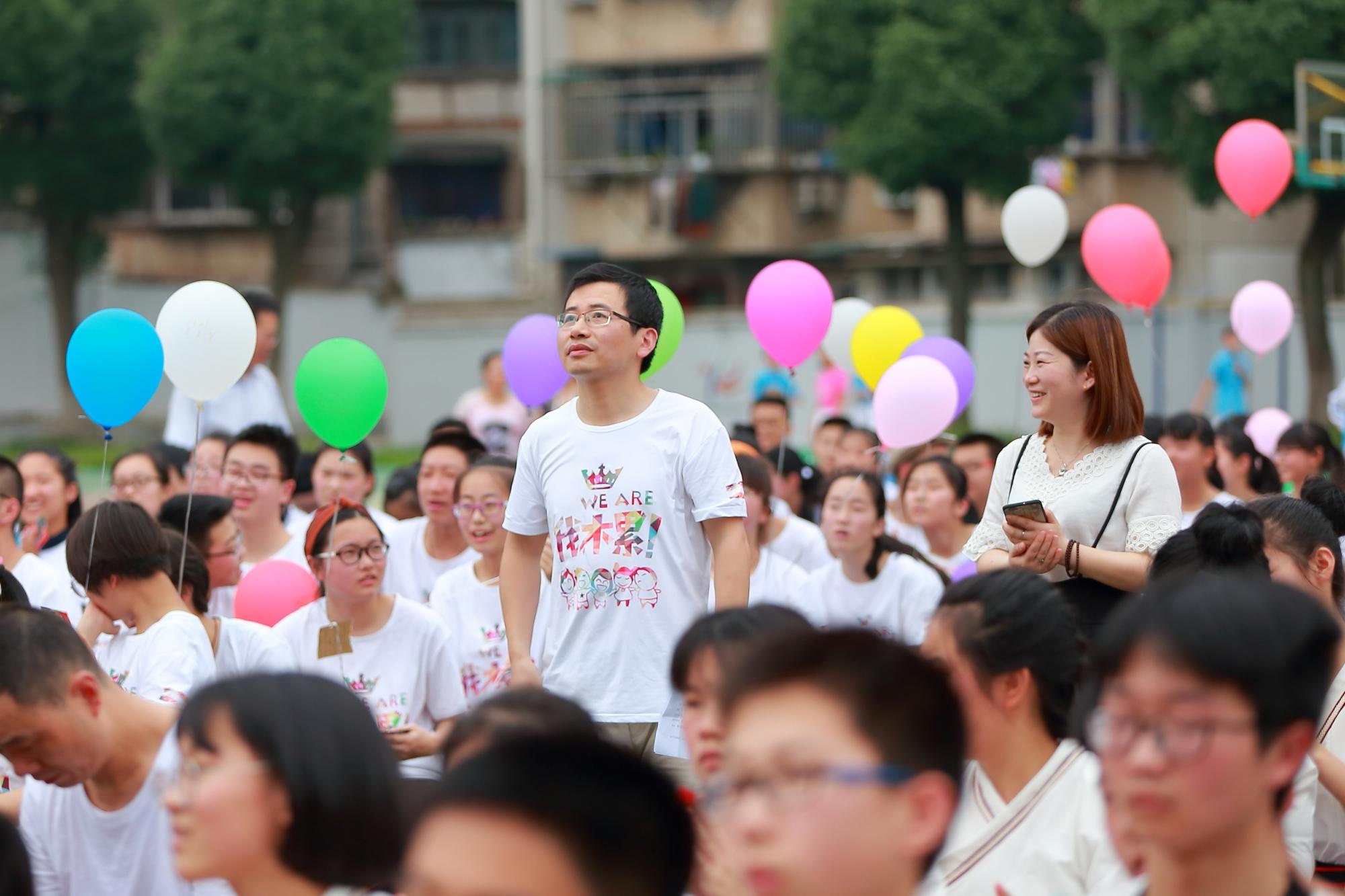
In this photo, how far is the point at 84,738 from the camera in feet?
10.7

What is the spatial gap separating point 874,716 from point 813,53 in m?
21.3

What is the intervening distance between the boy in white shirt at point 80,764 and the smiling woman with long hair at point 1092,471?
2.20 m

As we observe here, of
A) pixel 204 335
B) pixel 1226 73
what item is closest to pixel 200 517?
pixel 204 335

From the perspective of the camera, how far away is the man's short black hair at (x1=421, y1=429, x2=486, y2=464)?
6.92 meters

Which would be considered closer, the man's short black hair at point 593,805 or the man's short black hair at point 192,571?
the man's short black hair at point 593,805

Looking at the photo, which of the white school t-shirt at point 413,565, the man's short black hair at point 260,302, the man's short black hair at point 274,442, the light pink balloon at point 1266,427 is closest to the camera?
the white school t-shirt at point 413,565

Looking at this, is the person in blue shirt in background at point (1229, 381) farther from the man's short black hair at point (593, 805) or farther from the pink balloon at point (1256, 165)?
the man's short black hair at point (593, 805)

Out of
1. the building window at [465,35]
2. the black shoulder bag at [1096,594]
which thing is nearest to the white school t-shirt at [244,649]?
the black shoulder bag at [1096,594]

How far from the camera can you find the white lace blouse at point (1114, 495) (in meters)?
4.38

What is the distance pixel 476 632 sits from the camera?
587 cm

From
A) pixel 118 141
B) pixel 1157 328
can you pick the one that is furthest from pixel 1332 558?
pixel 118 141

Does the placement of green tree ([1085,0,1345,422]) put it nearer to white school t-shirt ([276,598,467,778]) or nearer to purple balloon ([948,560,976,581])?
purple balloon ([948,560,976,581])

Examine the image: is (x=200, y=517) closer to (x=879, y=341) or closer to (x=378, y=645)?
(x=378, y=645)

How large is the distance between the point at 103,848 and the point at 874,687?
6.92ft
